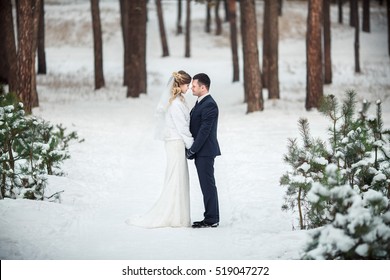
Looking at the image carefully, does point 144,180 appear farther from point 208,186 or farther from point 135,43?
point 135,43

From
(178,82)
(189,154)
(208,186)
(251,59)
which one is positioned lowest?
(208,186)

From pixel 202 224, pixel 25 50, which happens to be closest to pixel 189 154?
pixel 202 224

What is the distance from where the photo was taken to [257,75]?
62.5 ft

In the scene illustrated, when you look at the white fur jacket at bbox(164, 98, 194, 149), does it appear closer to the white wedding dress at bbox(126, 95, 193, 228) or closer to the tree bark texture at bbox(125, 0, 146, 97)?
the white wedding dress at bbox(126, 95, 193, 228)

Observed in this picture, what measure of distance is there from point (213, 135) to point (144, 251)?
1987 millimetres

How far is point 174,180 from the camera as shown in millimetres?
8039

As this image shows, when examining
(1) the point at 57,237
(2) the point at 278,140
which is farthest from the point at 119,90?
(1) the point at 57,237

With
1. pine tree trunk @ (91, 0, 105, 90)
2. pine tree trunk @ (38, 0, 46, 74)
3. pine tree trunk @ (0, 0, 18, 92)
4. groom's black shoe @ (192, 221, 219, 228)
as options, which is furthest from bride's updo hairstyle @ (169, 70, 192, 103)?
pine tree trunk @ (38, 0, 46, 74)

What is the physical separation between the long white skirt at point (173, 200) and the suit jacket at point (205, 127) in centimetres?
29

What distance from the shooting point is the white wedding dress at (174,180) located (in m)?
7.95

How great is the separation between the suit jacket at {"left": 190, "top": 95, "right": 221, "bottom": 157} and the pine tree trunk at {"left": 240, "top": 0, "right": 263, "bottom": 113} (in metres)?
11.3

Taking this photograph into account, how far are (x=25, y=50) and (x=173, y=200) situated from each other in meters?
9.62

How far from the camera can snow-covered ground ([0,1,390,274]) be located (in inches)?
270

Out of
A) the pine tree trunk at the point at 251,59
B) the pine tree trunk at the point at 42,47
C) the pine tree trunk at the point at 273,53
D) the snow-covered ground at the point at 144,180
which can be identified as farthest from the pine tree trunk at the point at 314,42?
the pine tree trunk at the point at 42,47
